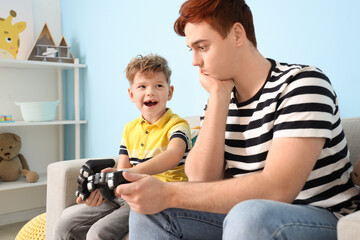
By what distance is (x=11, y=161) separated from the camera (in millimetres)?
2844

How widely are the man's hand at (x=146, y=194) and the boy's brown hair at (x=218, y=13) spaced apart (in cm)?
44

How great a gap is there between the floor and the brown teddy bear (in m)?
0.33

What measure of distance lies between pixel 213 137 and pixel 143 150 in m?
0.52

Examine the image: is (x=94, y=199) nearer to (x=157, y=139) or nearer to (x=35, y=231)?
(x=157, y=139)

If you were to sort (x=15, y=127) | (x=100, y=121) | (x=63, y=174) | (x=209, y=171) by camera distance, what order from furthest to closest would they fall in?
(x=15, y=127) < (x=100, y=121) < (x=63, y=174) < (x=209, y=171)

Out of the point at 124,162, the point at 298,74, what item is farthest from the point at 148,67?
the point at 298,74

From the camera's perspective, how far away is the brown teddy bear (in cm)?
279

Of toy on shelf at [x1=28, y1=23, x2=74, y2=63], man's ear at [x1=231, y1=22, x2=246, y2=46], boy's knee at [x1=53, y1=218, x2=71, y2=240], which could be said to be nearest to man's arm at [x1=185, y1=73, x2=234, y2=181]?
man's ear at [x1=231, y1=22, x2=246, y2=46]

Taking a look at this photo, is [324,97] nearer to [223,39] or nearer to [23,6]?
[223,39]

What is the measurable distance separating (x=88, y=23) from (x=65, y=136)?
0.95 metres

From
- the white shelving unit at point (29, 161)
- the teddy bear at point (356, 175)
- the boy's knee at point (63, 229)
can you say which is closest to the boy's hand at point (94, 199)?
the boy's knee at point (63, 229)

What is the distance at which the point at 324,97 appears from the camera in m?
0.94

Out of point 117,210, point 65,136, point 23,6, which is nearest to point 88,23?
point 23,6

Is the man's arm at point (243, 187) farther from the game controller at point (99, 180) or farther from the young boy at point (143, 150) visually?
the young boy at point (143, 150)
